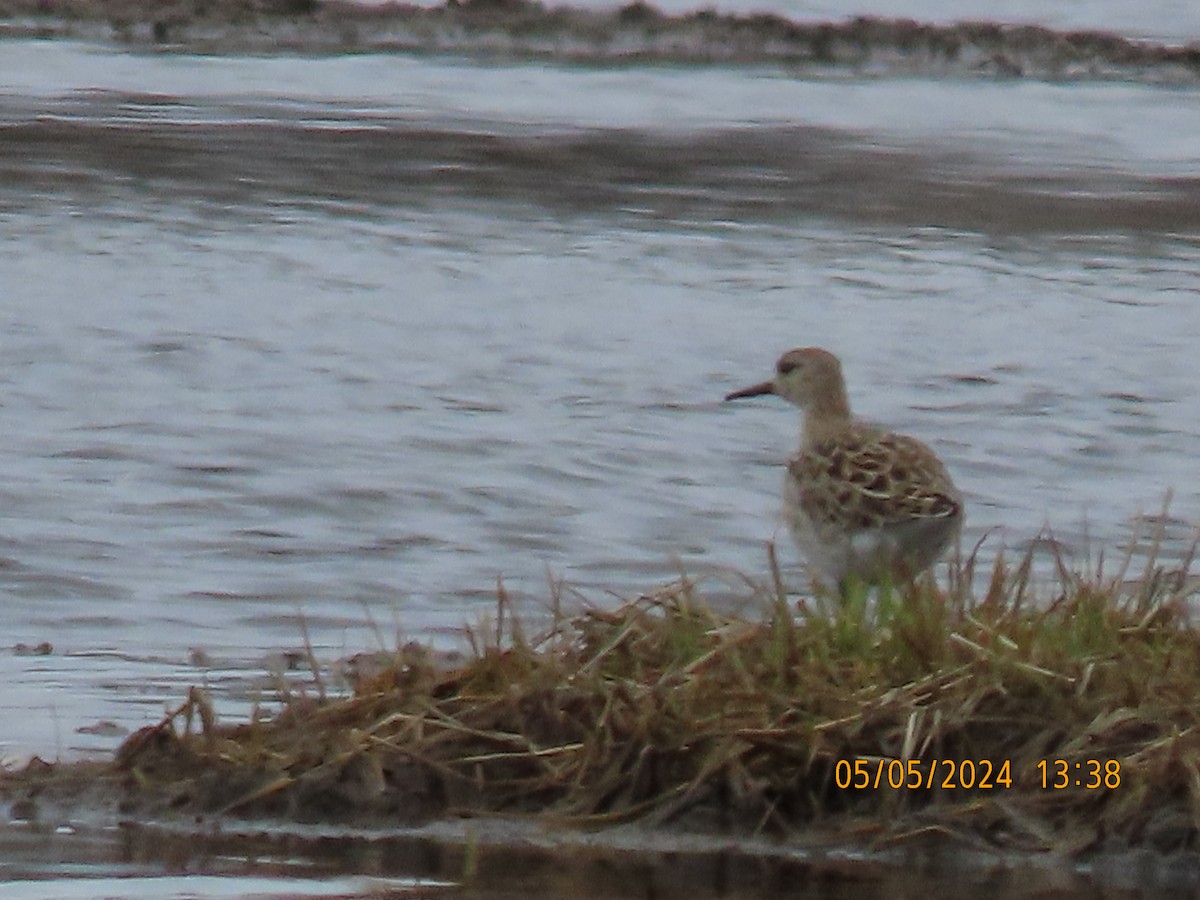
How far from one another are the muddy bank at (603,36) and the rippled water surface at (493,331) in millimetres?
1263

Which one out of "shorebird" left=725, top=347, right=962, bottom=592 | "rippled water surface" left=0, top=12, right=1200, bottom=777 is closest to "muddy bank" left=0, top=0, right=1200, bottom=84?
"rippled water surface" left=0, top=12, right=1200, bottom=777

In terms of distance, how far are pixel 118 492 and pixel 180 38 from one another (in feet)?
43.1

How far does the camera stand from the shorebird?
6676 mm

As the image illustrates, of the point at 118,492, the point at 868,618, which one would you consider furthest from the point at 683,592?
the point at 118,492

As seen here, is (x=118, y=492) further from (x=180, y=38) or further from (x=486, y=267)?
(x=180, y=38)

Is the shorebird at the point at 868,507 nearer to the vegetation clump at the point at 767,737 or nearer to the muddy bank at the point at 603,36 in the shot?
the vegetation clump at the point at 767,737

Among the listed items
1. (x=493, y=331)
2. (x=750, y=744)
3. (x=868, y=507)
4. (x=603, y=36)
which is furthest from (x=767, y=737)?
(x=603, y=36)

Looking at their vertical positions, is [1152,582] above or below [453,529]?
above

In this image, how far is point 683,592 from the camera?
5.83 metres

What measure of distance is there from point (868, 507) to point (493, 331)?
501 cm

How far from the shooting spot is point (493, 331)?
455 inches

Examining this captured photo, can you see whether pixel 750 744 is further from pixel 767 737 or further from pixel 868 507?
pixel 868 507

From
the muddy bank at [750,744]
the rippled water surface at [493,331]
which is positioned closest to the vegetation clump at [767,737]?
the muddy bank at [750,744]

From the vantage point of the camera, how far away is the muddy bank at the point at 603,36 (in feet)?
69.6
